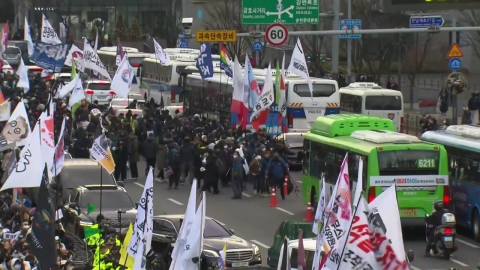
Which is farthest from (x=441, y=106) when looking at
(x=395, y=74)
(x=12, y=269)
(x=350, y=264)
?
(x=350, y=264)

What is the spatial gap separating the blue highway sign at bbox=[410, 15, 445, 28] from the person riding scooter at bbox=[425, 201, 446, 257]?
8611mm

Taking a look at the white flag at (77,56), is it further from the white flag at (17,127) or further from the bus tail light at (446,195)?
the bus tail light at (446,195)

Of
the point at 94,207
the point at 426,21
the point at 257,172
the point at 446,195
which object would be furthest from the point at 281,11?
the point at 94,207

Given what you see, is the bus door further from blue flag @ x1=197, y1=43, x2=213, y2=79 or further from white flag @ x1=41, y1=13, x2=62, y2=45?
white flag @ x1=41, y1=13, x2=62, y2=45

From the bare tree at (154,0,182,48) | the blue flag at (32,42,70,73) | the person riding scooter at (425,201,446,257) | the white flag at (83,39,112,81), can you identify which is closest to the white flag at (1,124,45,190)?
the person riding scooter at (425,201,446,257)

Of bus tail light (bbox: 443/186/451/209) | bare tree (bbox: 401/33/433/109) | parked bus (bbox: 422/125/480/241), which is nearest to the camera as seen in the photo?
bus tail light (bbox: 443/186/451/209)

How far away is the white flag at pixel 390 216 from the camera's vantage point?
1077 cm

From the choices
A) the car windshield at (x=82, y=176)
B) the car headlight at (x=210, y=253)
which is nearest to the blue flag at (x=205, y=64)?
the car windshield at (x=82, y=176)

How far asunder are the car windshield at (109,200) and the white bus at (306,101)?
1603 cm

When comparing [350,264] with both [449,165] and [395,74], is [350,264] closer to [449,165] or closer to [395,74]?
Result: [449,165]

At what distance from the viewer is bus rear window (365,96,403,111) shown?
137ft

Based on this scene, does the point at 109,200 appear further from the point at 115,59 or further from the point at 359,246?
the point at 115,59

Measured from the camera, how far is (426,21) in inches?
1193

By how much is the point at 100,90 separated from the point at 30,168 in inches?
1288
